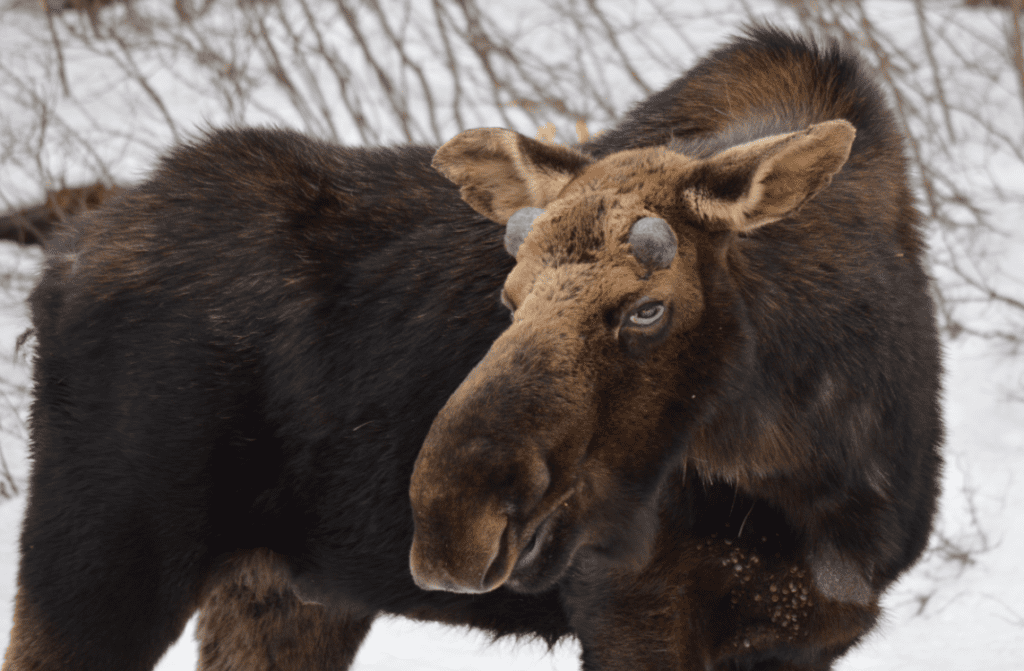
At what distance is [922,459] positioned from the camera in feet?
10.8

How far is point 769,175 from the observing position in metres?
2.44

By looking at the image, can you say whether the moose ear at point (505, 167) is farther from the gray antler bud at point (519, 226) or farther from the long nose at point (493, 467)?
the long nose at point (493, 467)

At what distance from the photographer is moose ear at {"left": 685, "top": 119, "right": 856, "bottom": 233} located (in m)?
2.36

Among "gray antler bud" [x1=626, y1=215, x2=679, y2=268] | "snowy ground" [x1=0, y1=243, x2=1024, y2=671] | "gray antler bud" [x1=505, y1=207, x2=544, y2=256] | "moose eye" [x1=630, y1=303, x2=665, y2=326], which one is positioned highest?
"gray antler bud" [x1=505, y1=207, x2=544, y2=256]

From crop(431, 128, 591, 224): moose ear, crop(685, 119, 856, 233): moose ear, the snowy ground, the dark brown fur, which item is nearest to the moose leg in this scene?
the snowy ground

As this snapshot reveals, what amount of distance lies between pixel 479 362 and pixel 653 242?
2.28 feet

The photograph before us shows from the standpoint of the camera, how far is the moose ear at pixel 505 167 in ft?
9.07

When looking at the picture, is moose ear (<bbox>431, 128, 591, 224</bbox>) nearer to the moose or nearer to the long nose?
the moose

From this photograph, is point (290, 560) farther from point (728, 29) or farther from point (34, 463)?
point (728, 29)

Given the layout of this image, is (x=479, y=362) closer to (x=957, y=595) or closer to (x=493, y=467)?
(x=493, y=467)

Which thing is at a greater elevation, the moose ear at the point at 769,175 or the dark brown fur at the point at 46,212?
the dark brown fur at the point at 46,212

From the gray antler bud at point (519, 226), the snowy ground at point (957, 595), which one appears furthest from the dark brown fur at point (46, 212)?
the gray antler bud at point (519, 226)

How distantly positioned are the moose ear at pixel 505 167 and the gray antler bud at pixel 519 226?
0.18 meters

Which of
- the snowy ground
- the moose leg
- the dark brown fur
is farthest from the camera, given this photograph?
the dark brown fur
